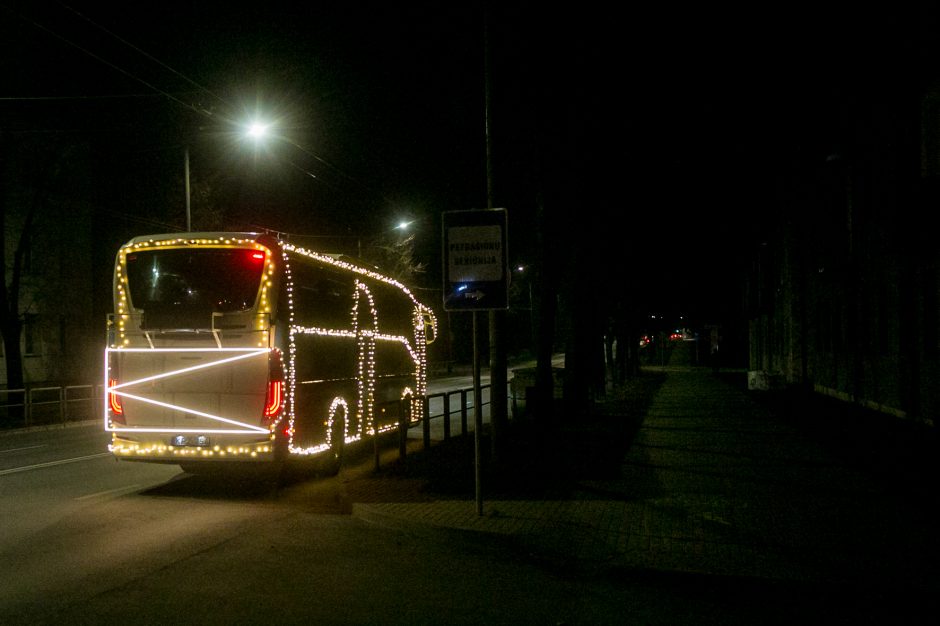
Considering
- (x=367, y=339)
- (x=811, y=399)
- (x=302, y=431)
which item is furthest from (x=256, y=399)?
(x=811, y=399)

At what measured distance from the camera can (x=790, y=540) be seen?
8438mm

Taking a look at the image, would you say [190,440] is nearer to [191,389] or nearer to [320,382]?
[191,389]

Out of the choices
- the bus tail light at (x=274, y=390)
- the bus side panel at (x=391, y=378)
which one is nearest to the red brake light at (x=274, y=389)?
the bus tail light at (x=274, y=390)

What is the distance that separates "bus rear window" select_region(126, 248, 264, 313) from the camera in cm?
1084

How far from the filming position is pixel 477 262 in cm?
982

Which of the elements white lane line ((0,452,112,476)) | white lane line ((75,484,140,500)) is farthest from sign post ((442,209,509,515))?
white lane line ((0,452,112,476))

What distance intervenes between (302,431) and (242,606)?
509 centimetres

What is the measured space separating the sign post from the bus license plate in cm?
341

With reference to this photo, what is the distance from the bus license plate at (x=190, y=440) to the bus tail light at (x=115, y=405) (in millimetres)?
778

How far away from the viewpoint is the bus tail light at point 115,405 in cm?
1112

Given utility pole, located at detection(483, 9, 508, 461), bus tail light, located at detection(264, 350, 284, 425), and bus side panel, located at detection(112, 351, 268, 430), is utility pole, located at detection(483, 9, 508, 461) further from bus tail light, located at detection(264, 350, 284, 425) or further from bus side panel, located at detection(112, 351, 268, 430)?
bus side panel, located at detection(112, 351, 268, 430)

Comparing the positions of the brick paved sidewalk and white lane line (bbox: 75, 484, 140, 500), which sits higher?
white lane line (bbox: 75, 484, 140, 500)

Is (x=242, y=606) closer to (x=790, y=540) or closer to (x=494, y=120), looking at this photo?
(x=790, y=540)

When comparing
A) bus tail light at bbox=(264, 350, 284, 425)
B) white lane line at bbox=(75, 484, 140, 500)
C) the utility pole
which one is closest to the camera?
bus tail light at bbox=(264, 350, 284, 425)
